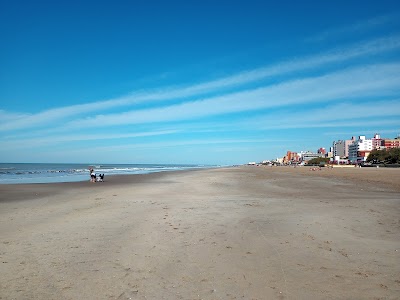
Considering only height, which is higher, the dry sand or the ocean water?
the ocean water

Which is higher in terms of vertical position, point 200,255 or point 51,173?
point 51,173

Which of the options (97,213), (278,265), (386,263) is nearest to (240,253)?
(278,265)

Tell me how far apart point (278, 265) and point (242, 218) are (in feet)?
14.4

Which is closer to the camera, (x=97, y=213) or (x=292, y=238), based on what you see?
(x=292, y=238)

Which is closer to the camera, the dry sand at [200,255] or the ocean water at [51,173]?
the dry sand at [200,255]

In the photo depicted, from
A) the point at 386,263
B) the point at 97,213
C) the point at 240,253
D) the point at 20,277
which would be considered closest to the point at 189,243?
the point at 240,253

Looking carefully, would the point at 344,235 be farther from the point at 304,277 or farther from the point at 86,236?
the point at 86,236

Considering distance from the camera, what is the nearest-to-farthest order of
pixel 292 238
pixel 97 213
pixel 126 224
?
pixel 292 238
pixel 126 224
pixel 97 213

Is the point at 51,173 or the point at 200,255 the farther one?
the point at 51,173

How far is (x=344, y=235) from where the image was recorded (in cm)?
776

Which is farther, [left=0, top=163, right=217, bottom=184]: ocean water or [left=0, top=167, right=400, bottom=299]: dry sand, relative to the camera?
[left=0, top=163, right=217, bottom=184]: ocean water

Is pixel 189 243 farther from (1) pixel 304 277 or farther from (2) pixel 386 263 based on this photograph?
(2) pixel 386 263

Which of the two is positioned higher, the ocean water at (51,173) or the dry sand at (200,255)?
the ocean water at (51,173)

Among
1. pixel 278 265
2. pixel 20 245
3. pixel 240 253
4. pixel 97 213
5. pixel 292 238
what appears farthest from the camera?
pixel 97 213
